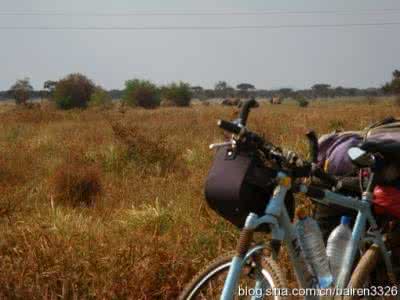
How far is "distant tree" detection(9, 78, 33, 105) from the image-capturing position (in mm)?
75062

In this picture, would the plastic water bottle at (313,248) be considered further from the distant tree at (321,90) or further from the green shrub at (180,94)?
the distant tree at (321,90)

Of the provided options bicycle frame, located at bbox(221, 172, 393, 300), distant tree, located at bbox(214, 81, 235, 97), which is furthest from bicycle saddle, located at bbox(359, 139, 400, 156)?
distant tree, located at bbox(214, 81, 235, 97)

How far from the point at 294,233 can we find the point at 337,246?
0.48 meters

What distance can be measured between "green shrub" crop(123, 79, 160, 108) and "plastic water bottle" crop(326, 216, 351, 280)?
67210 mm

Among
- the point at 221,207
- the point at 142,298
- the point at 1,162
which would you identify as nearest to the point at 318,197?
the point at 221,207

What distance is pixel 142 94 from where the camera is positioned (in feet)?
231

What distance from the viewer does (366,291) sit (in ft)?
9.78

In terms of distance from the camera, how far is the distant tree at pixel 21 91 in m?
75.1

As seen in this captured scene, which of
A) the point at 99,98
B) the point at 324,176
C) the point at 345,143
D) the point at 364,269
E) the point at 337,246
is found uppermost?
the point at 99,98

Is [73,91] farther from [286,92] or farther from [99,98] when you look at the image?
[286,92]

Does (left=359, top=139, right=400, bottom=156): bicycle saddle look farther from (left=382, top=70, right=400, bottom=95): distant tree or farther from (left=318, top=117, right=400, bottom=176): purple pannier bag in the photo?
(left=382, top=70, right=400, bottom=95): distant tree

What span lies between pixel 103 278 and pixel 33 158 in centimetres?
823

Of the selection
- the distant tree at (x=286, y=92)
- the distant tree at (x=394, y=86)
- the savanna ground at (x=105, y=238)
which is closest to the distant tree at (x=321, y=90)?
the distant tree at (x=286, y=92)

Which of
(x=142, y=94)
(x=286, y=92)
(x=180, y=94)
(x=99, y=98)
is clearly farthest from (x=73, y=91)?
(x=286, y=92)
